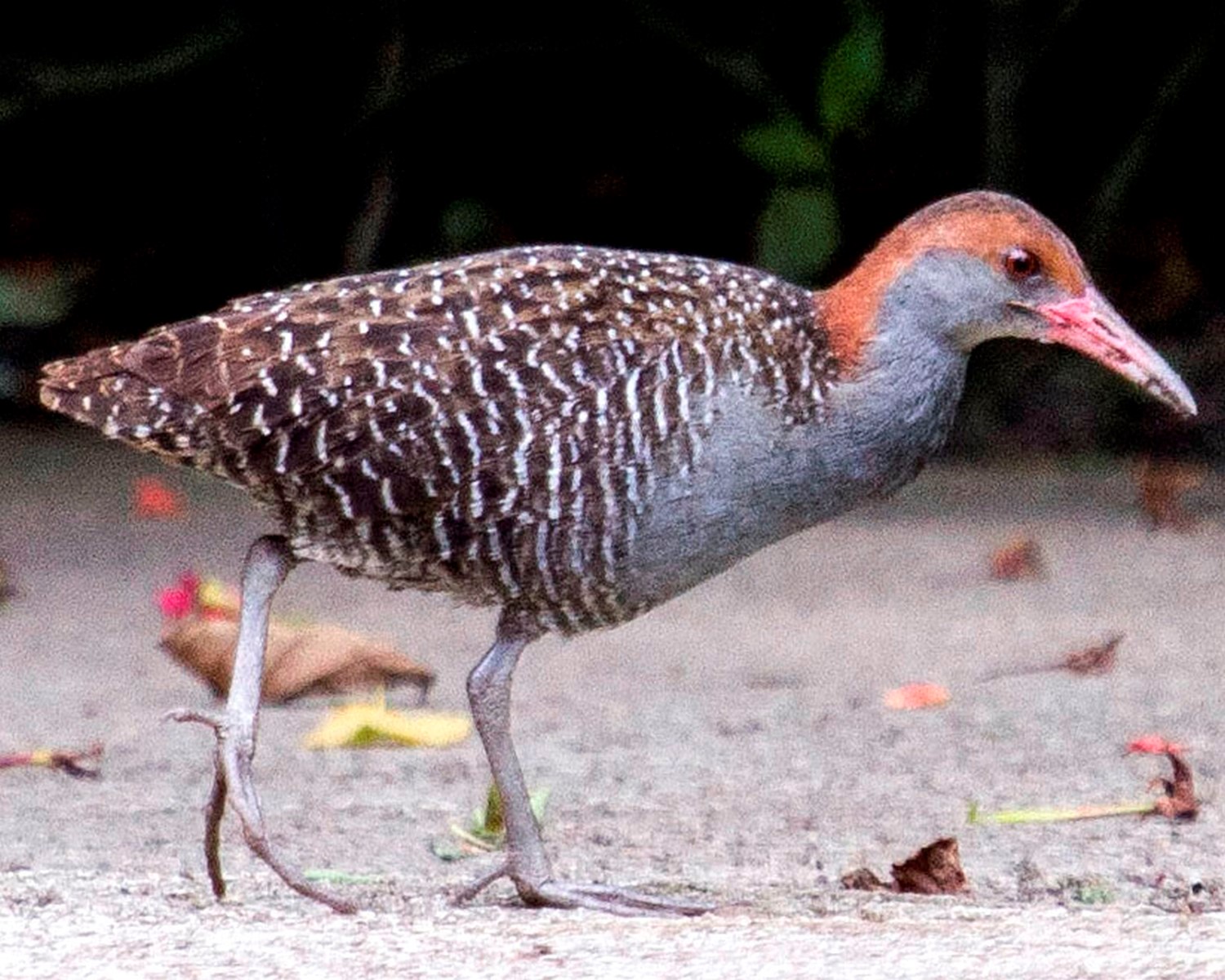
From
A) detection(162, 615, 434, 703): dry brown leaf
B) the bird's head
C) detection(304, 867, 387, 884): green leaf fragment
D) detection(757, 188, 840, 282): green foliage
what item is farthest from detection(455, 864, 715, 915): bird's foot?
detection(757, 188, 840, 282): green foliage

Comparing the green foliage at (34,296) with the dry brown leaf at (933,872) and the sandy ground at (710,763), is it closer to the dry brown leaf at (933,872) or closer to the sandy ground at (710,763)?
the sandy ground at (710,763)

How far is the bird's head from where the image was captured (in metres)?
4.52

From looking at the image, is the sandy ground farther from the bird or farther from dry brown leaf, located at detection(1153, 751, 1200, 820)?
the bird

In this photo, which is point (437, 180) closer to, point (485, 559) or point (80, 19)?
point (80, 19)

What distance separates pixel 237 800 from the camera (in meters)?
4.29

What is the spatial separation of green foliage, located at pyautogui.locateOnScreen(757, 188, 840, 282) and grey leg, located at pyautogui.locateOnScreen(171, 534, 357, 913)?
179 inches

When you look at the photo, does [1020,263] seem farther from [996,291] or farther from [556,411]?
[556,411]

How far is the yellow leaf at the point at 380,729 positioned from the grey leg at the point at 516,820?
1.29 m

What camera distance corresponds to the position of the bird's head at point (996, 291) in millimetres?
4523

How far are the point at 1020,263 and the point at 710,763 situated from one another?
158 centimetres

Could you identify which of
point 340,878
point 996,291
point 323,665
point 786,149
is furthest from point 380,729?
point 786,149

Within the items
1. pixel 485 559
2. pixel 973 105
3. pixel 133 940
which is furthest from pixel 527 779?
pixel 973 105

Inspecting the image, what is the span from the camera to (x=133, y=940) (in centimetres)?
365

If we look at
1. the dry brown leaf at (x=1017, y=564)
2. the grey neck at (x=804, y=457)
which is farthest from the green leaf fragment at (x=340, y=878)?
the dry brown leaf at (x=1017, y=564)
